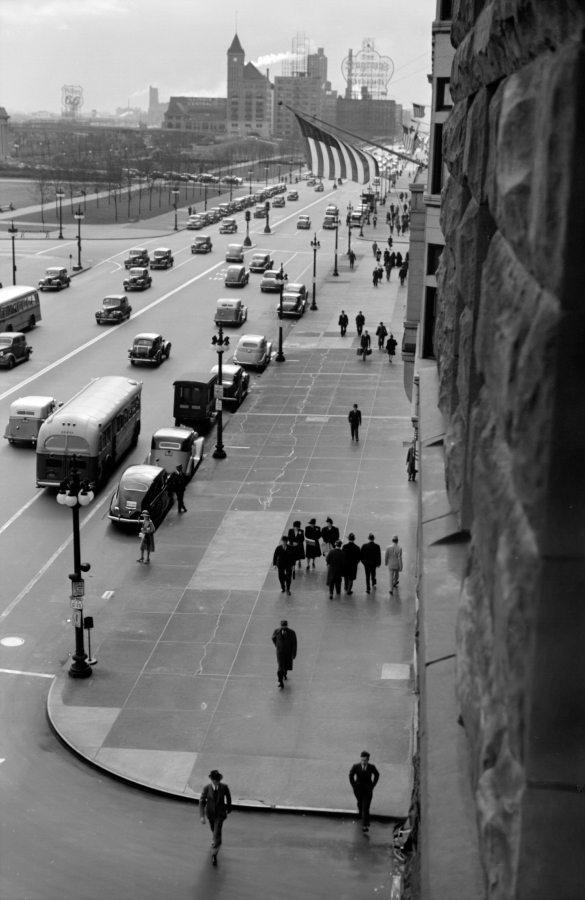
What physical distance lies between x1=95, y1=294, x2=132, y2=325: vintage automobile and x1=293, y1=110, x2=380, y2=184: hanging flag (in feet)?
52.3

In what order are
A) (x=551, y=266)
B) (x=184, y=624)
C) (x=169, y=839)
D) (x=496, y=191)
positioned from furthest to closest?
1. (x=184, y=624)
2. (x=169, y=839)
3. (x=496, y=191)
4. (x=551, y=266)

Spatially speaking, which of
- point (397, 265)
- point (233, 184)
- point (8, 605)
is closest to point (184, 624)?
point (8, 605)

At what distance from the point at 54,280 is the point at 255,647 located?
187ft

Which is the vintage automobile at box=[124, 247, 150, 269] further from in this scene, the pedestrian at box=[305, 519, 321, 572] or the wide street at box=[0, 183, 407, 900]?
the pedestrian at box=[305, 519, 321, 572]

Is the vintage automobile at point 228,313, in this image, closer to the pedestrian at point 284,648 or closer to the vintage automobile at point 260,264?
the vintage automobile at point 260,264

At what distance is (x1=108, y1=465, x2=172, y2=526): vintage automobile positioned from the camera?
3238 centimetres

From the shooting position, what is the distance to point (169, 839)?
1759cm

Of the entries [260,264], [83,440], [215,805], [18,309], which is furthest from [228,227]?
[215,805]

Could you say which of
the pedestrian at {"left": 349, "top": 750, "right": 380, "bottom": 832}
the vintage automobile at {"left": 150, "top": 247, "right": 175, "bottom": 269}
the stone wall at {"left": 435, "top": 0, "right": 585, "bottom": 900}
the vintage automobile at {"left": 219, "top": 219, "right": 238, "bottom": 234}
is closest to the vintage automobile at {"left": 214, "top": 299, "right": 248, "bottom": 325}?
the vintage automobile at {"left": 150, "top": 247, "right": 175, "bottom": 269}

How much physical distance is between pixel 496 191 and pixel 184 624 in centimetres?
2193

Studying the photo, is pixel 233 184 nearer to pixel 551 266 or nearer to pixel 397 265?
pixel 397 265

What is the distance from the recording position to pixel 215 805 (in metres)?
16.8

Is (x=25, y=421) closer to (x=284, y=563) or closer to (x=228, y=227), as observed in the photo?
(x=284, y=563)

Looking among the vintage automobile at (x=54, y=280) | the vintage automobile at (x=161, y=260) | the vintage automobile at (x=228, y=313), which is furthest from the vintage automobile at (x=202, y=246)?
the vintage automobile at (x=228, y=313)
